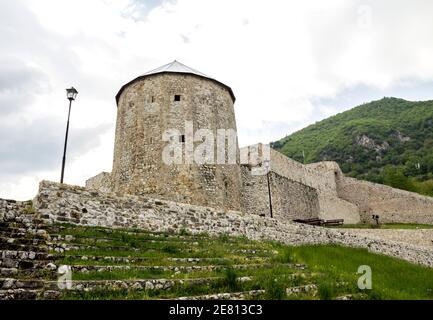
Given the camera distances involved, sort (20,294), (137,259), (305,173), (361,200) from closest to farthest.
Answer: (20,294), (137,259), (305,173), (361,200)

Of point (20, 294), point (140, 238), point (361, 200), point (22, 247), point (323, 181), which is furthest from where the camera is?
point (361, 200)

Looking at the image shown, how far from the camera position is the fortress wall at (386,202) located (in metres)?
41.4

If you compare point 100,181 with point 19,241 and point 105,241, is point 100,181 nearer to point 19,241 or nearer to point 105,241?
point 105,241

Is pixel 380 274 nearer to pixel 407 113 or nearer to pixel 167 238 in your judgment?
pixel 167 238

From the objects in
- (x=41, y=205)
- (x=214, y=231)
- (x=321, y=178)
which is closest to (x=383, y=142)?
(x=321, y=178)

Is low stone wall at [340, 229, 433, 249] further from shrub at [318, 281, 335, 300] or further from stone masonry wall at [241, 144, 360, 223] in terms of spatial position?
shrub at [318, 281, 335, 300]

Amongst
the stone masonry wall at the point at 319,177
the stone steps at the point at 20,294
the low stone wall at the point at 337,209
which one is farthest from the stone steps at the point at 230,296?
the low stone wall at the point at 337,209

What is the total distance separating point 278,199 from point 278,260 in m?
17.0

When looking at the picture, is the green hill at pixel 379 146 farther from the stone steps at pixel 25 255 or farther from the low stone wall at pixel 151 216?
the stone steps at pixel 25 255

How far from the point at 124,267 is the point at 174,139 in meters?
12.8

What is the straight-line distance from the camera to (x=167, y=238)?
11.4 meters

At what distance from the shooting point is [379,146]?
77.8 m

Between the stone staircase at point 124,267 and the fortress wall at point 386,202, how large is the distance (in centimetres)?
3444

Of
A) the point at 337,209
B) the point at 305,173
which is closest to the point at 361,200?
the point at 337,209
